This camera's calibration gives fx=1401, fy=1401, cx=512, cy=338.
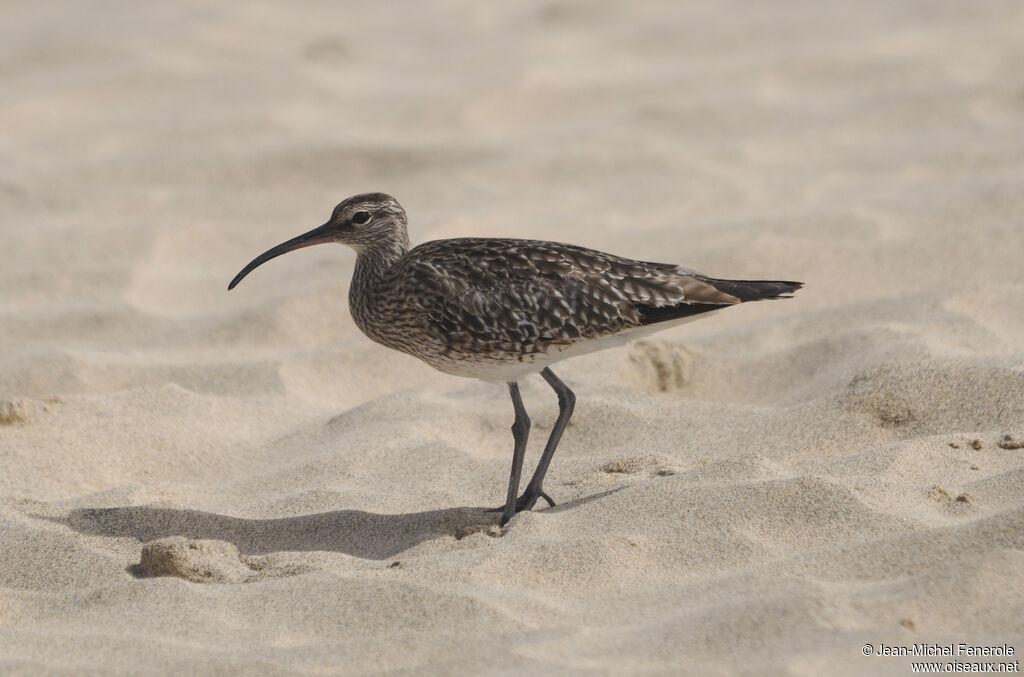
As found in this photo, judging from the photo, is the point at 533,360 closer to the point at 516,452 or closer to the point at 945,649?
the point at 516,452

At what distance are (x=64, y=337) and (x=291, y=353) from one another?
1556 mm

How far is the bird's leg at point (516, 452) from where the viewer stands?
624 centimetres

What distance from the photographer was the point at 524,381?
8219 mm

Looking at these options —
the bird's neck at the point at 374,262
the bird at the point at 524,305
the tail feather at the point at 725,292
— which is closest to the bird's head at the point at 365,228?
the bird's neck at the point at 374,262

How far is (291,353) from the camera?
887 centimetres

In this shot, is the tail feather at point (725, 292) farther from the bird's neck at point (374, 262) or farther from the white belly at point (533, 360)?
the bird's neck at point (374, 262)

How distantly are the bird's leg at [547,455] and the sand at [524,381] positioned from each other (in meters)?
0.16

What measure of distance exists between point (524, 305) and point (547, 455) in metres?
0.72

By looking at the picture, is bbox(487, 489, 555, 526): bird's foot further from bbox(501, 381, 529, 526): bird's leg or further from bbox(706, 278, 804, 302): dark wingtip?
bbox(706, 278, 804, 302): dark wingtip

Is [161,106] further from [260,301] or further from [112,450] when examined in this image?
[112,450]

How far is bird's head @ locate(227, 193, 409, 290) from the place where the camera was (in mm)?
7133

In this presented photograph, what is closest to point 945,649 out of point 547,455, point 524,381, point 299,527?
point 547,455

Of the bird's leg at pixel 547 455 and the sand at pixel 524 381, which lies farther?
the bird's leg at pixel 547 455

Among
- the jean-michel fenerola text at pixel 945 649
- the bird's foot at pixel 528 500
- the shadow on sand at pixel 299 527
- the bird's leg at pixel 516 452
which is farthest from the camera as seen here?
the bird's foot at pixel 528 500
